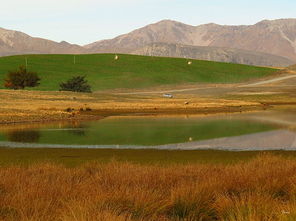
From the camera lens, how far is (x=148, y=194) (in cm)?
1109

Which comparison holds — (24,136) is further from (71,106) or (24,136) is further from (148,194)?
(71,106)

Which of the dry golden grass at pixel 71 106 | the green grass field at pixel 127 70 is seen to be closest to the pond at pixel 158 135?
the dry golden grass at pixel 71 106

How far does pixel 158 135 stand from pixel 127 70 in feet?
361

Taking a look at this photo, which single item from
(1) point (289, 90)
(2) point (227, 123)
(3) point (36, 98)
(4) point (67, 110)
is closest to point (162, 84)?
(1) point (289, 90)

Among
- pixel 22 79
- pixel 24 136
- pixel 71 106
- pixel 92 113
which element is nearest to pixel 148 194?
pixel 24 136

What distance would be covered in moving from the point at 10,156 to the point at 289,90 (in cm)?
8354

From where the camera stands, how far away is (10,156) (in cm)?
2425

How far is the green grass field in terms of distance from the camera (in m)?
130

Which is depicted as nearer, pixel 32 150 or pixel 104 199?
pixel 104 199

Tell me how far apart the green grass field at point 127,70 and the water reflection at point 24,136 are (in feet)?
257

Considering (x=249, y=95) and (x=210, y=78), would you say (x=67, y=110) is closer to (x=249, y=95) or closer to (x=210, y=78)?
(x=249, y=95)

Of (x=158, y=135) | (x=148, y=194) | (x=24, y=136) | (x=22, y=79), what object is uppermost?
(x=148, y=194)

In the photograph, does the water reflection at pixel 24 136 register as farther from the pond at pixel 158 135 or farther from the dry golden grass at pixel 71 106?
the dry golden grass at pixel 71 106

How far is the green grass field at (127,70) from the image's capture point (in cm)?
12988
